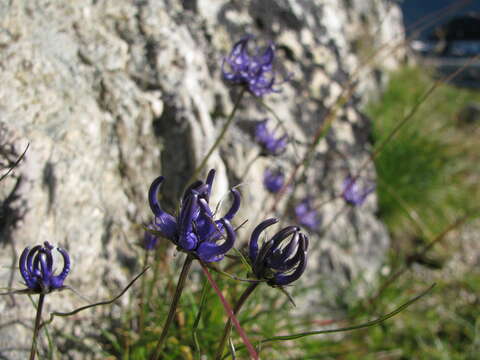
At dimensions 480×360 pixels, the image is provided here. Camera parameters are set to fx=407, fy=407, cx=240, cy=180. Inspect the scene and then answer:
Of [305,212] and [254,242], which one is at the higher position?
[305,212]

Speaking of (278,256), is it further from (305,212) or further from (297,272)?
(305,212)

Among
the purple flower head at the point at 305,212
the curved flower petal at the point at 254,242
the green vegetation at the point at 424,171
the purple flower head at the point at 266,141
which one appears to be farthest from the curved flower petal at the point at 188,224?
the green vegetation at the point at 424,171

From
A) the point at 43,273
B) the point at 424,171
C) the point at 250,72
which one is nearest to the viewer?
the point at 43,273

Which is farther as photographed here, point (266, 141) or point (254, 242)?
point (266, 141)

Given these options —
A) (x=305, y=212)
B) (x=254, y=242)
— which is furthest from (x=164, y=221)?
(x=305, y=212)

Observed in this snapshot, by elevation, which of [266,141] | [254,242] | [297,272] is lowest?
[297,272]

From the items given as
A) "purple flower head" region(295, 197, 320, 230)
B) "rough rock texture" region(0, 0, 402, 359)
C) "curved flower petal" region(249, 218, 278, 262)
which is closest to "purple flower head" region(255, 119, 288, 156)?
"rough rock texture" region(0, 0, 402, 359)

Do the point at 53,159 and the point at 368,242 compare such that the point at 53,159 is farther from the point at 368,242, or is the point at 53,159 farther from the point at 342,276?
the point at 368,242
